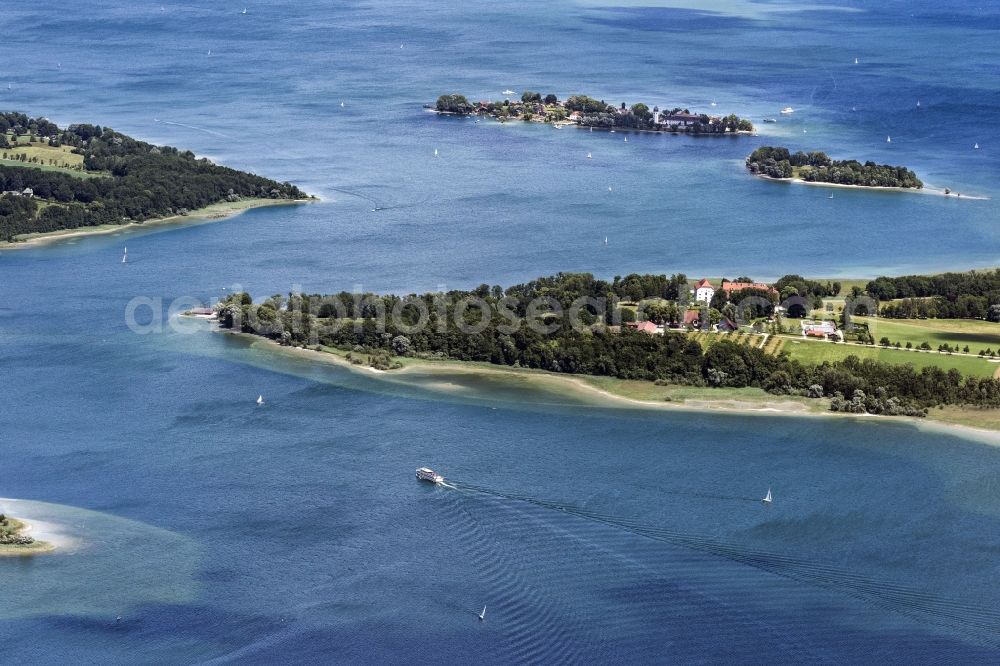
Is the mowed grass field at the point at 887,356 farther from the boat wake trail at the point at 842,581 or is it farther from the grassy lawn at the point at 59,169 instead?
the grassy lawn at the point at 59,169

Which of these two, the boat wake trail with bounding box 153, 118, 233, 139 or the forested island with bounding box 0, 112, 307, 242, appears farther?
the boat wake trail with bounding box 153, 118, 233, 139

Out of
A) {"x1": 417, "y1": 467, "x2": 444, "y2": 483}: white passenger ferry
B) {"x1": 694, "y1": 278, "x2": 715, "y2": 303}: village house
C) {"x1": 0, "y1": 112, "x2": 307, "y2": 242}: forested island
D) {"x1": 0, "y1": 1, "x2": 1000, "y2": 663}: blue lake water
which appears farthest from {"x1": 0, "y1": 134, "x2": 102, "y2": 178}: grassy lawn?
{"x1": 417, "y1": 467, "x2": 444, "y2": 483}: white passenger ferry

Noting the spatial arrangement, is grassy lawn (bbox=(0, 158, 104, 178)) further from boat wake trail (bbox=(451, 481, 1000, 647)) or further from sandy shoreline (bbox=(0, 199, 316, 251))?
boat wake trail (bbox=(451, 481, 1000, 647))

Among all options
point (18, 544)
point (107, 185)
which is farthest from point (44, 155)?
point (18, 544)

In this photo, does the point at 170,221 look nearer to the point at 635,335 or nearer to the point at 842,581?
the point at 635,335

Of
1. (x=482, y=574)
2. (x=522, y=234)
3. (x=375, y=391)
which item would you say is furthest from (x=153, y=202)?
(x=482, y=574)

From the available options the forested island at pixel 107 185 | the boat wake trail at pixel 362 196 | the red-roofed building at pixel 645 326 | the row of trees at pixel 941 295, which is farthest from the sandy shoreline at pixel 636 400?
the forested island at pixel 107 185

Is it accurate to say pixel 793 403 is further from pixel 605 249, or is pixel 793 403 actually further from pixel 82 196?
pixel 82 196

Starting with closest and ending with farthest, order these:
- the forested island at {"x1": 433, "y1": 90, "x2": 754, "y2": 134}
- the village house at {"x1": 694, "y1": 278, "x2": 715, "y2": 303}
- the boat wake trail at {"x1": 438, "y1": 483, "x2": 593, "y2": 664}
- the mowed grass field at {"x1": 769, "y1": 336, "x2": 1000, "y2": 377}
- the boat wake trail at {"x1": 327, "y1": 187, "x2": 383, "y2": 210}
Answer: the boat wake trail at {"x1": 438, "y1": 483, "x2": 593, "y2": 664}, the mowed grass field at {"x1": 769, "y1": 336, "x2": 1000, "y2": 377}, the village house at {"x1": 694, "y1": 278, "x2": 715, "y2": 303}, the boat wake trail at {"x1": 327, "y1": 187, "x2": 383, "y2": 210}, the forested island at {"x1": 433, "y1": 90, "x2": 754, "y2": 134}
